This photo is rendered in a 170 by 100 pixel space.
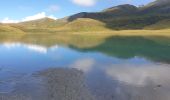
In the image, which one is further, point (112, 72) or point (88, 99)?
point (112, 72)

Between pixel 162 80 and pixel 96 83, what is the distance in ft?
26.8

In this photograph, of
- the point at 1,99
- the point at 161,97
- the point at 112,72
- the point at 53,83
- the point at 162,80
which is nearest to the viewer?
the point at 1,99

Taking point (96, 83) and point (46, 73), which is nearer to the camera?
point (96, 83)

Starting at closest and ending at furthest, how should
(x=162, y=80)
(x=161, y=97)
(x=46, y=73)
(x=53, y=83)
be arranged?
(x=161, y=97) → (x=53, y=83) → (x=162, y=80) → (x=46, y=73)

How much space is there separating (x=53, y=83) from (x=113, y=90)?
6620mm

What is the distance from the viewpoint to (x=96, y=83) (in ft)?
111

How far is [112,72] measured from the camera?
1673 inches

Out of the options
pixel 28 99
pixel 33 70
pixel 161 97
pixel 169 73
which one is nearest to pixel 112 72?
pixel 169 73

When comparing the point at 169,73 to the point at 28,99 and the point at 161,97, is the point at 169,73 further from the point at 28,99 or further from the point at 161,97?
the point at 28,99

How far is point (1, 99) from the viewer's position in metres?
25.5

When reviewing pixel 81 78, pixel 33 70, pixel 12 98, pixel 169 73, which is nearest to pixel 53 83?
pixel 81 78

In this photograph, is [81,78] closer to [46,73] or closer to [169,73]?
[46,73]

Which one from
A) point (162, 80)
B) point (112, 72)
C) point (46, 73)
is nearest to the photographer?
point (162, 80)

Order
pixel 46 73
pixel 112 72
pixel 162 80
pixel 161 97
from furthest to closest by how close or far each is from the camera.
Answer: pixel 112 72
pixel 46 73
pixel 162 80
pixel 161 97
